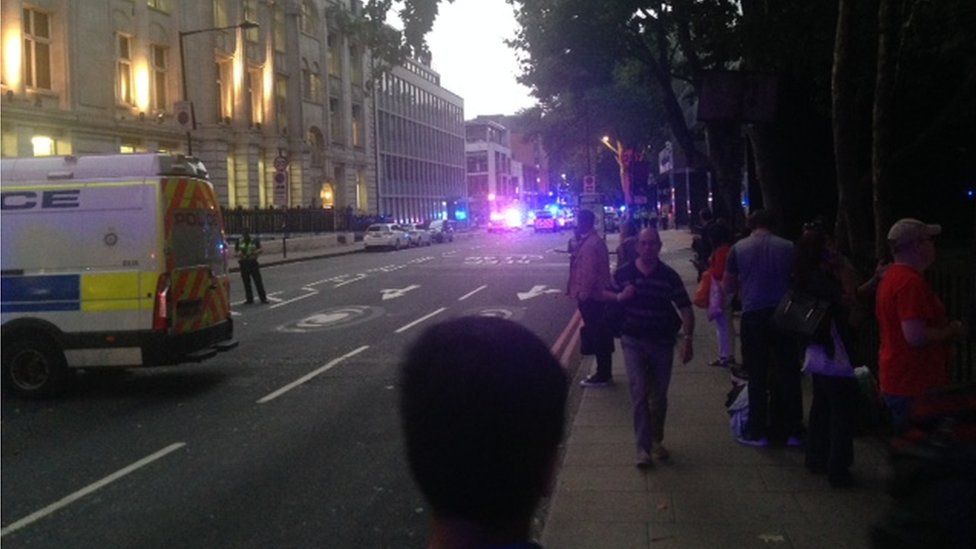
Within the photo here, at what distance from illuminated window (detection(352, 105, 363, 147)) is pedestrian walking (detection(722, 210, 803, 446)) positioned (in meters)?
66.5

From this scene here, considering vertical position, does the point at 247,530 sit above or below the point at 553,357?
below

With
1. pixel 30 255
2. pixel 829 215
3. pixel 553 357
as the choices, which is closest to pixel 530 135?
pixel 829 215

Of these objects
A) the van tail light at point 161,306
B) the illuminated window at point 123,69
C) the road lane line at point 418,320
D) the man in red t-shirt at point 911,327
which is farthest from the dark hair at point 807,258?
the illuminated window at point 123,69

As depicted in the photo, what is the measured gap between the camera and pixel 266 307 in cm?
2072

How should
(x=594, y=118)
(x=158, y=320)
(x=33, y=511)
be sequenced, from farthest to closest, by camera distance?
1. (x=594, y=118)
2. (x=158, y=320)
3. (x=33, y=511)

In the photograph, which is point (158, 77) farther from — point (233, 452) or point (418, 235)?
point (233, 452)

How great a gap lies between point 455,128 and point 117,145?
250ft

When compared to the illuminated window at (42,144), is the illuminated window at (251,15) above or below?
above

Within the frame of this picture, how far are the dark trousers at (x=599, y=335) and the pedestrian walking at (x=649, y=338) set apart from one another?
11.7ft

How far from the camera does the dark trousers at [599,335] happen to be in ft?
36.0

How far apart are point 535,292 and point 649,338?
51.0 ft

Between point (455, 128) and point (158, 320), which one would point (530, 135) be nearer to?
point (158, 320)

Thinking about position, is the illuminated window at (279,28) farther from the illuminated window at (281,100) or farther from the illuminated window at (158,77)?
the illuminated window at (158,77)

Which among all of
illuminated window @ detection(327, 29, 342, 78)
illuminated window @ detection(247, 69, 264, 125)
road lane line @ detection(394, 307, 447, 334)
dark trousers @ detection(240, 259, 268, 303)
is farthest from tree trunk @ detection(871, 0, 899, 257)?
illuminated window @ detection(327, 29, 342, 78)
